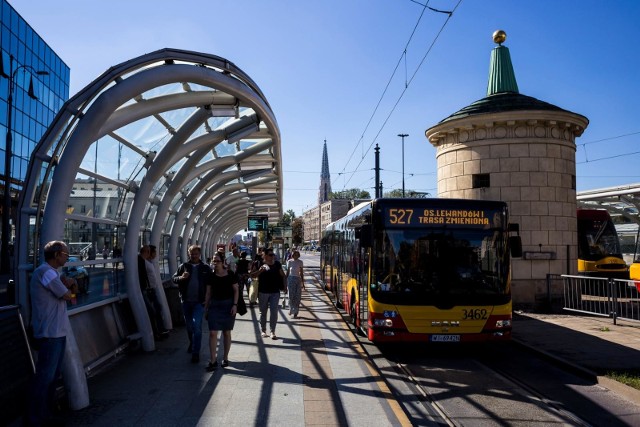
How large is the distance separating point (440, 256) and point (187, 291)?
4154 millimetres

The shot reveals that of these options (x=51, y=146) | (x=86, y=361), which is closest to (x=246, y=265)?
(x=86, y=361)

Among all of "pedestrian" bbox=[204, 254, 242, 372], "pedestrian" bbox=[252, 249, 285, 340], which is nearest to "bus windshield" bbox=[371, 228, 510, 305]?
"pedestrian" bbox=[252, 249, 285, 340]

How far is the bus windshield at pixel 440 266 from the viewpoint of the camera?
8.91 m

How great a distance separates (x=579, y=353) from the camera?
912cm

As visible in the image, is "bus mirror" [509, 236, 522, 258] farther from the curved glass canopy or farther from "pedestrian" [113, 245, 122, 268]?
"pedestrian" [113, 245, 122, 268]

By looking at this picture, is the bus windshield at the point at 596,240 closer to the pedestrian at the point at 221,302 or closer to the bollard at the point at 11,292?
the pedestrian at the point at 221,302

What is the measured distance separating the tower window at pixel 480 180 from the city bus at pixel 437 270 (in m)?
7.51

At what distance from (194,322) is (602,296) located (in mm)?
10001

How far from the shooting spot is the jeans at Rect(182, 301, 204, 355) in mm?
7926

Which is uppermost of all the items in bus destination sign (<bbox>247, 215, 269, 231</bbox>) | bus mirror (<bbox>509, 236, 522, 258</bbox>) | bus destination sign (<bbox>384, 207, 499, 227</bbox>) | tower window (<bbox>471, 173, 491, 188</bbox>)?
tower window (<bbox>471, 173, 491, 188</bbox>)

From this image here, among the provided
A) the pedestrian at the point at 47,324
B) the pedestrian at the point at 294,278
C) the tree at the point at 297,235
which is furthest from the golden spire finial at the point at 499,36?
the tree at the point at 297,235

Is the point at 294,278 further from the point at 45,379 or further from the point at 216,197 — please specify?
the point at 45,379

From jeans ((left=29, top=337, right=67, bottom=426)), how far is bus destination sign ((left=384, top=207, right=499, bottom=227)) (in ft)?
18.3

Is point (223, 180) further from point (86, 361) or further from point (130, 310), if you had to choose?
point (86, 361)
